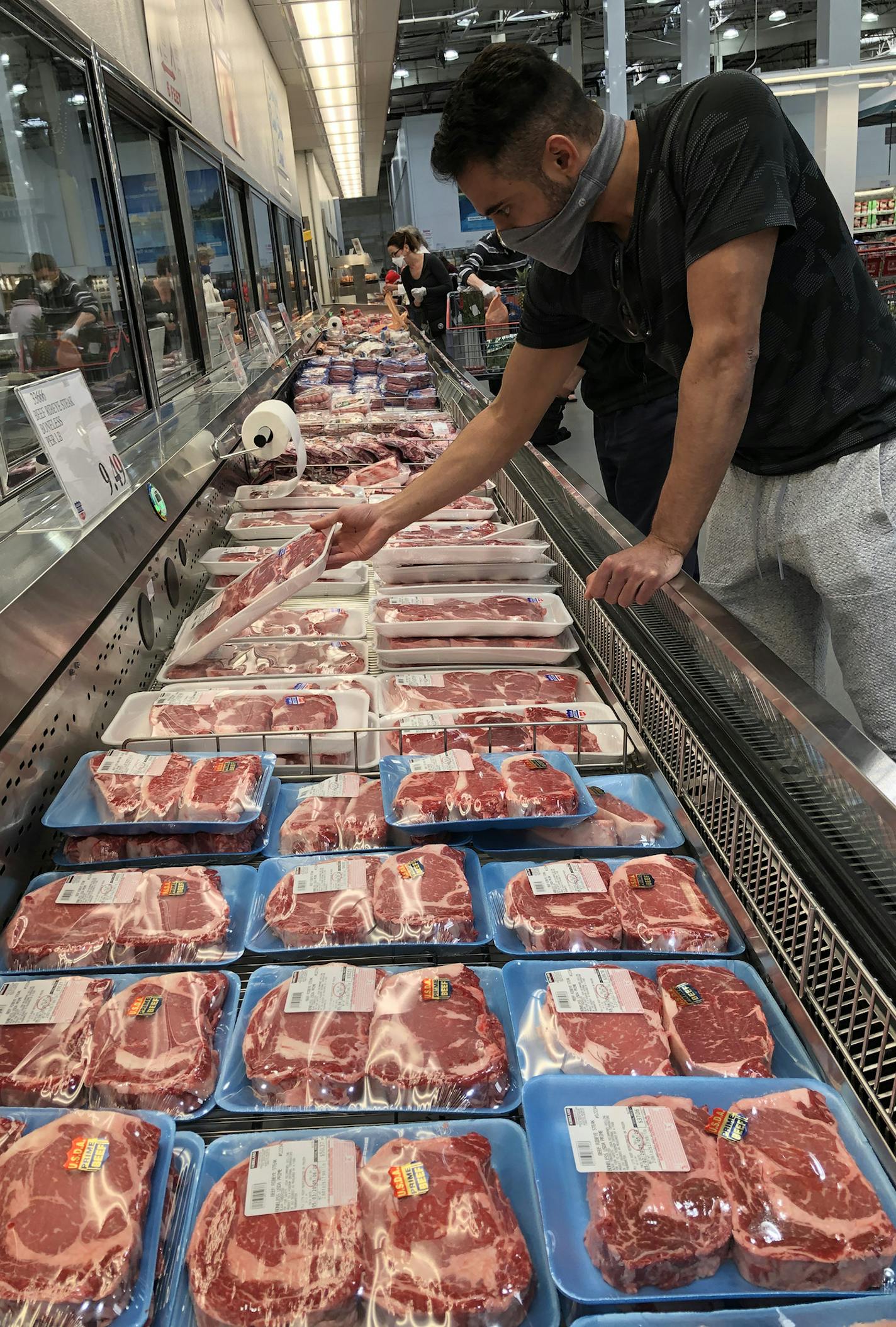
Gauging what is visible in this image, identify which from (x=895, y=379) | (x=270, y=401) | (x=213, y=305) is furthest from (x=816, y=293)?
(x=213, y=305)

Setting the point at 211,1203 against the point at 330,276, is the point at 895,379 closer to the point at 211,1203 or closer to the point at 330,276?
the point at 211,1203

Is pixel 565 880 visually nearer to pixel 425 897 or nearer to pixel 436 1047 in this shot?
pixel 425 897

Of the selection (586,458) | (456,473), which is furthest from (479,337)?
(456,473)

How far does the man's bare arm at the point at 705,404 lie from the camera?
5.12 feet

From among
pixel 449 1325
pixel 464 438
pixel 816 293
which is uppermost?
pixel 816 293

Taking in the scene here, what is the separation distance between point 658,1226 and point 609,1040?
0.87ft

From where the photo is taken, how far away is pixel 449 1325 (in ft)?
2.79

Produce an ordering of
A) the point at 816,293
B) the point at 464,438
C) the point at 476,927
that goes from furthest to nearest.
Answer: the point at 464,438 < the point at 816,293 < the point at 476,927

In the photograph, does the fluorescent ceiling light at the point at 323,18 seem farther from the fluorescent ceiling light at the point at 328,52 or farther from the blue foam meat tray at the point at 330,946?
the blue foam meat tray at the point at 330,946

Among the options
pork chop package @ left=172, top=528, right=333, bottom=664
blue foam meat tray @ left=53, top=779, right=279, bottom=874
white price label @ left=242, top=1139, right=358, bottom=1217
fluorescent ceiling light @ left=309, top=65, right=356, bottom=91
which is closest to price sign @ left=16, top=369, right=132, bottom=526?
pork chop package @ left=172, top=528, right=333, bottom=664

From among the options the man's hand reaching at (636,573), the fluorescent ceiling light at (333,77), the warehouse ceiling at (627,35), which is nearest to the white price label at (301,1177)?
the man's hand reaching at (636,573)

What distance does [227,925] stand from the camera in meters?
1.37

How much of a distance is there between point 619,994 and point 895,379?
1376 millimetres

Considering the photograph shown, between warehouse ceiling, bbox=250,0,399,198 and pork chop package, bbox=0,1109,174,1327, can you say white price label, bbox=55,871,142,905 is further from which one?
warehouse ceiling, bbox=250,0,399,198
